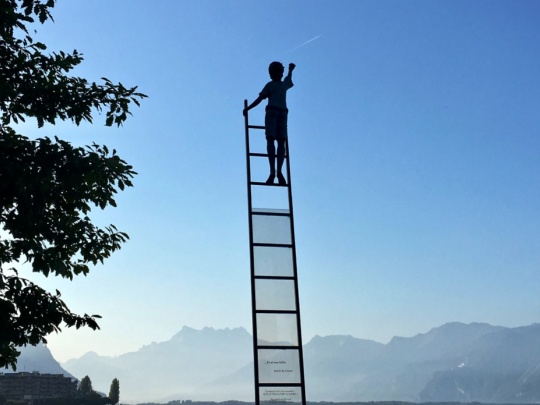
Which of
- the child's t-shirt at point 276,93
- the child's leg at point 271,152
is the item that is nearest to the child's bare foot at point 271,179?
the child's leg at point 271,152

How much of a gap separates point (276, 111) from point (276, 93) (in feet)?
1.02

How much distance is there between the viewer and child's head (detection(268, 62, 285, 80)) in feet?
35.3

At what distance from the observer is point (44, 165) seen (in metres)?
10.3

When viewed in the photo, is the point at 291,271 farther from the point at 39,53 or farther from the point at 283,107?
the point at 39,53

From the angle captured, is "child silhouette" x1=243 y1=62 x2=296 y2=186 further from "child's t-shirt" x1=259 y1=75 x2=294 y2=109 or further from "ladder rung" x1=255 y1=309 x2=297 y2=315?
"ladder rung" x1=255 y1=309 x2=297 y2=315

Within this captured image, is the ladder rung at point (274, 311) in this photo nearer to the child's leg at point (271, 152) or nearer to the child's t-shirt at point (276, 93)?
the child's leg at point (271, 152)

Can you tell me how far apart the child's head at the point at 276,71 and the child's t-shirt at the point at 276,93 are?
0.09 metres

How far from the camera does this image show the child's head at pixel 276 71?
10.8m

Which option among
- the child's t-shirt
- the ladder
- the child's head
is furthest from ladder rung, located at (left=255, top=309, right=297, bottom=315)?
the child's head

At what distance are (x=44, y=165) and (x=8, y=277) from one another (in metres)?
1.82

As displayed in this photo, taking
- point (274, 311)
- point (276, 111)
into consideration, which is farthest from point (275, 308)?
point (276, 111)

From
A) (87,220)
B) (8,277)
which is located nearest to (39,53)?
(87,220)

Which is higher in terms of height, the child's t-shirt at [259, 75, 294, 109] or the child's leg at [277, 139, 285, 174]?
the child's t-shirt at [259, 75, 294, 109]

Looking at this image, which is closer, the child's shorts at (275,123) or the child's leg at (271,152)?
the child's leg at (271,152)
